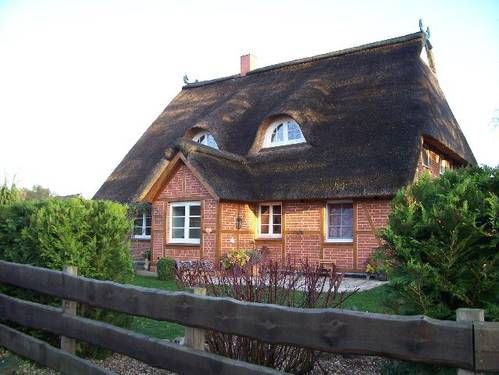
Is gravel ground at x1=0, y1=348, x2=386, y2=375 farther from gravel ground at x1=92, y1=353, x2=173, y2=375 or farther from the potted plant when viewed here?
the potted plant

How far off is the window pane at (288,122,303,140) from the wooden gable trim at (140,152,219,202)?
14.2 feet

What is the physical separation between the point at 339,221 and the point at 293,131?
Answer: 419 cm

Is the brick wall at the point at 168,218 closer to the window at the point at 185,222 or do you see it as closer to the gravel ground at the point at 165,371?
the window at the point at 185,222

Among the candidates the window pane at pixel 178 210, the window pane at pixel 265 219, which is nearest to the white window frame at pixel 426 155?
the window pane at pixel 265 219

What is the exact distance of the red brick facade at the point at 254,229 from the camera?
1433 centimetres

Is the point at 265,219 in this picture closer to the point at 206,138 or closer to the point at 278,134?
the point at 278,134

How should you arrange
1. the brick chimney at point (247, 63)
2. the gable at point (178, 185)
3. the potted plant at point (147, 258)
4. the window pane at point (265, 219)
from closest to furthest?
1. the gable at point (178, 185)
2. the window pane at point (265, 219)
3. the potted plant at point (147, 258)
4. the brick chimney at point (247, 63)

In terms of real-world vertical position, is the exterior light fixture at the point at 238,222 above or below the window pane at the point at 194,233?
above

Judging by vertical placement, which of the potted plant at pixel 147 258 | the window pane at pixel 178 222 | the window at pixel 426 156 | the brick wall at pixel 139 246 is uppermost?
the window at pixel 426 156

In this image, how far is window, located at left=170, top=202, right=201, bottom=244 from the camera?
15.8 meters

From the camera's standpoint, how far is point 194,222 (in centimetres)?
1594

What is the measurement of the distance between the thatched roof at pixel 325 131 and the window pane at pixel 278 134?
56cm

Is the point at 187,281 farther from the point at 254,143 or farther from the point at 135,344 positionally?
the point at 254,143

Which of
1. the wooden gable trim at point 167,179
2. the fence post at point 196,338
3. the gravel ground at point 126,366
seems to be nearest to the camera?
the fence post at point 196,338
